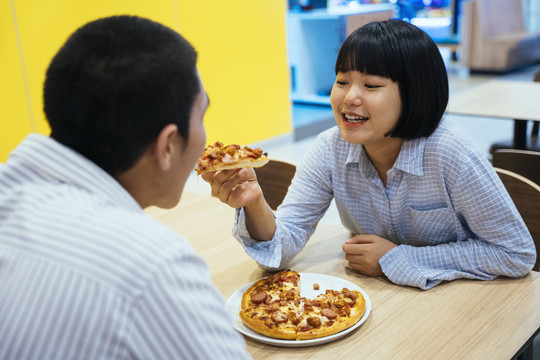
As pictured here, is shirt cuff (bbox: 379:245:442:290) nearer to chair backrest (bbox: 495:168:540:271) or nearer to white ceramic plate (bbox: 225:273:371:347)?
white ceramic plate (bbox: 225:273:371:347)

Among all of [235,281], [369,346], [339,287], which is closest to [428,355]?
[369,346]

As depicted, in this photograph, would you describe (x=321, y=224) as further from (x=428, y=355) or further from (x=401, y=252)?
(x=428, y=355)

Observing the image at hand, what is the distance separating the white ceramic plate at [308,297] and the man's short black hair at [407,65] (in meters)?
0.46

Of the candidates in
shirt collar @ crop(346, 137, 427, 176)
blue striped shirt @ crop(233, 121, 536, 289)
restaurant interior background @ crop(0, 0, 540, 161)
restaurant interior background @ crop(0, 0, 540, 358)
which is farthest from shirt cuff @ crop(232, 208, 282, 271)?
restaurant interior background @ crop(0, 0, 540, 161)

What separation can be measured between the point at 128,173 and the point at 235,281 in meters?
0.73

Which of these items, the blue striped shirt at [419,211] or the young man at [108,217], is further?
the blue striped shirt at [419,211]

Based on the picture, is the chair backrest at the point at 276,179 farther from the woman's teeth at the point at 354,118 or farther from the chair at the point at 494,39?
the chair at the point at 494,39

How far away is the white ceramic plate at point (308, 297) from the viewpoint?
123 centimetres

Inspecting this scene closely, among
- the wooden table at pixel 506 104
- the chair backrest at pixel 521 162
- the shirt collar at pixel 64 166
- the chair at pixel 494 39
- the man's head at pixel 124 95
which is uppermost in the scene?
the man's head at pixel 124 95

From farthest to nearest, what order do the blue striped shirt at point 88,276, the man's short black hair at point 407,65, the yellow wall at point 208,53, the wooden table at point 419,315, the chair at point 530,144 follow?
the yellow wall at point 208,53, the chair at point 530,144, the man's short black hair at point 407,65, the wooden table at point 419,315, the blue striped shirt at point 88,276

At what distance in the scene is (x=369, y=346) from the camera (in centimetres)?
122

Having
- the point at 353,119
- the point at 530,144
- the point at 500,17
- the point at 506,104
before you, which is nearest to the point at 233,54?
the point at 506,104

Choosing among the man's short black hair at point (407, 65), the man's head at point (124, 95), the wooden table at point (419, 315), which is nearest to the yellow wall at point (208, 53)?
the wooden table at point (419, 315)

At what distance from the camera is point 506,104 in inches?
142
